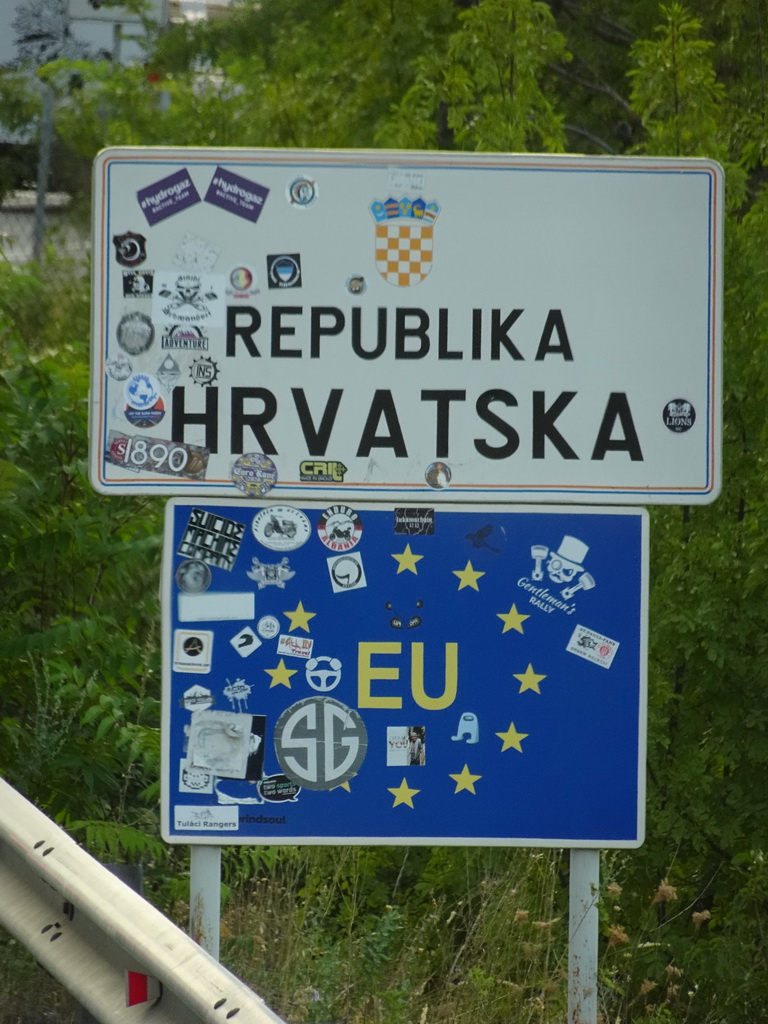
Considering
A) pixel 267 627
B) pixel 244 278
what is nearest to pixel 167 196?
pixel 244 278

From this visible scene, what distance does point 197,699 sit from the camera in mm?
3293

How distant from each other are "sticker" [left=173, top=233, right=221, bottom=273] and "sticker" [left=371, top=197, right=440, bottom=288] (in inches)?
16.4

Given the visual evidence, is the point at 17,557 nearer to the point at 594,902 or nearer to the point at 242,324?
the point at 242,324

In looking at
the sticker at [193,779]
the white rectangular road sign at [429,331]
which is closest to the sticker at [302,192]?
the white rectangular road sign at [429,331]

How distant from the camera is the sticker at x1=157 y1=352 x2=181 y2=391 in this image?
127 inches

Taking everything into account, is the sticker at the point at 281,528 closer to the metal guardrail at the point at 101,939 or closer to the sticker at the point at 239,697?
the sticker at the point at 239,697

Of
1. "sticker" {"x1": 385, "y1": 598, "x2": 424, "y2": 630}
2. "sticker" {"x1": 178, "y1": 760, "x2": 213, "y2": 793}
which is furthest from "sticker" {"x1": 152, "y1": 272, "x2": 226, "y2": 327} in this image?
"sticker" {"x1": 178, "y1": 760, "x2": 213, "y2": 793}

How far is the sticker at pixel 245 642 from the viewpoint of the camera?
3285 millimetres

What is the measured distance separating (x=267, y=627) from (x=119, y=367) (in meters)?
0.76

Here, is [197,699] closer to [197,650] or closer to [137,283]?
[197,650]

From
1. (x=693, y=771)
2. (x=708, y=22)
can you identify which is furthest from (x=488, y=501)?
(x=708, y=22)

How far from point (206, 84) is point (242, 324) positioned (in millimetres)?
12259

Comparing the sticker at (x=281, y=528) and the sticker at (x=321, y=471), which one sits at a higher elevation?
the sticker at (x=321, y=471)

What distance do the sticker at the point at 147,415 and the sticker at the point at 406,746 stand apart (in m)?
0.99
